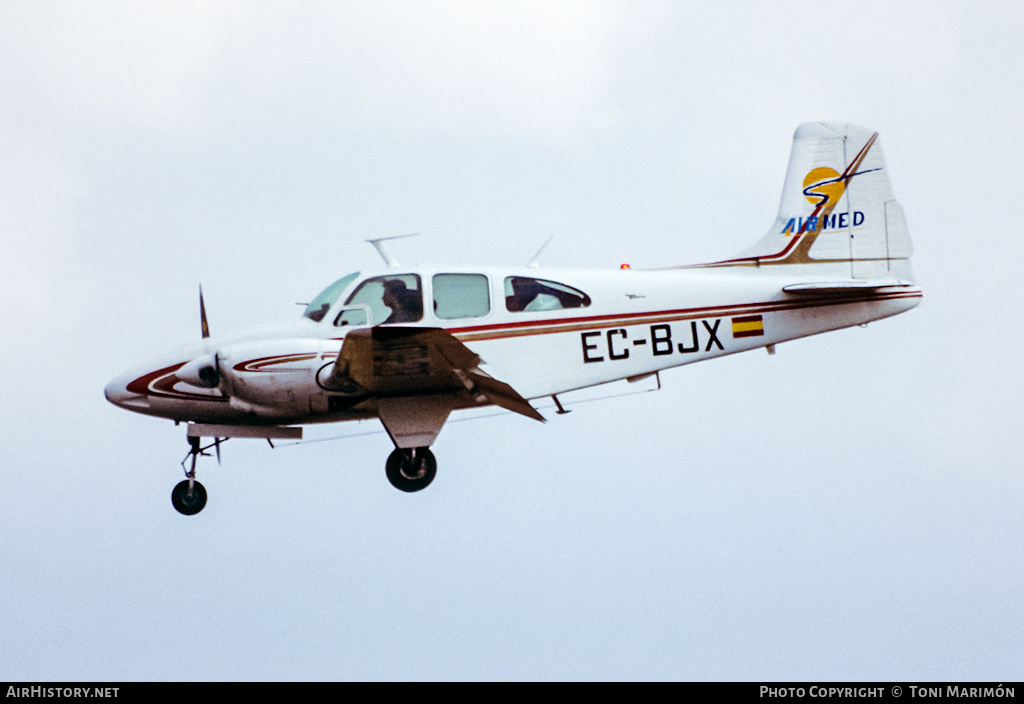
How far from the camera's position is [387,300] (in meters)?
13.4

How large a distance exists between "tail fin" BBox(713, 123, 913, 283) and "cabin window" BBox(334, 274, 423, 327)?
3.92 meters

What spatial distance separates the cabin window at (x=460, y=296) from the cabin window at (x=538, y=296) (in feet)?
0.96

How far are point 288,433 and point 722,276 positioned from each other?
5531mm

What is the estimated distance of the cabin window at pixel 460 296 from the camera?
13445 millimetres

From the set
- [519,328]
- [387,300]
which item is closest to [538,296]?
[519,328]

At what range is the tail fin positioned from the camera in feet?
47.4

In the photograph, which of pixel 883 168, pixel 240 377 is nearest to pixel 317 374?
pixel 240 377

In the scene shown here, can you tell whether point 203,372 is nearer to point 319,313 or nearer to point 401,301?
point 319,313

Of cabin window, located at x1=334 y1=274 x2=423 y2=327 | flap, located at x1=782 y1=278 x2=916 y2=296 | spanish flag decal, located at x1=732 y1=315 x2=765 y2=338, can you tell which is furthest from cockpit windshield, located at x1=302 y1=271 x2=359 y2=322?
flap, located at x1=782 y1=278 x2=916 y2=296

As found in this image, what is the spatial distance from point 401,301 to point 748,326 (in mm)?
4137

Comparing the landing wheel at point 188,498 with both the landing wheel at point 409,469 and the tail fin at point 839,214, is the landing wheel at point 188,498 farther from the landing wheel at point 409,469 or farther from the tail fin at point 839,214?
the tail fin at point 839,214

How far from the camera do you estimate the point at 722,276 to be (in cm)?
1431

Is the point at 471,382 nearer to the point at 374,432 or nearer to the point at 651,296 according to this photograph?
the point at 374,432

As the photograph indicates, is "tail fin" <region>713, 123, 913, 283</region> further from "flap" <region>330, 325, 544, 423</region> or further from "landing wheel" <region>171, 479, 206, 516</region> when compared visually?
"landing wheel" <region>171, 479, 206, 516</region>
